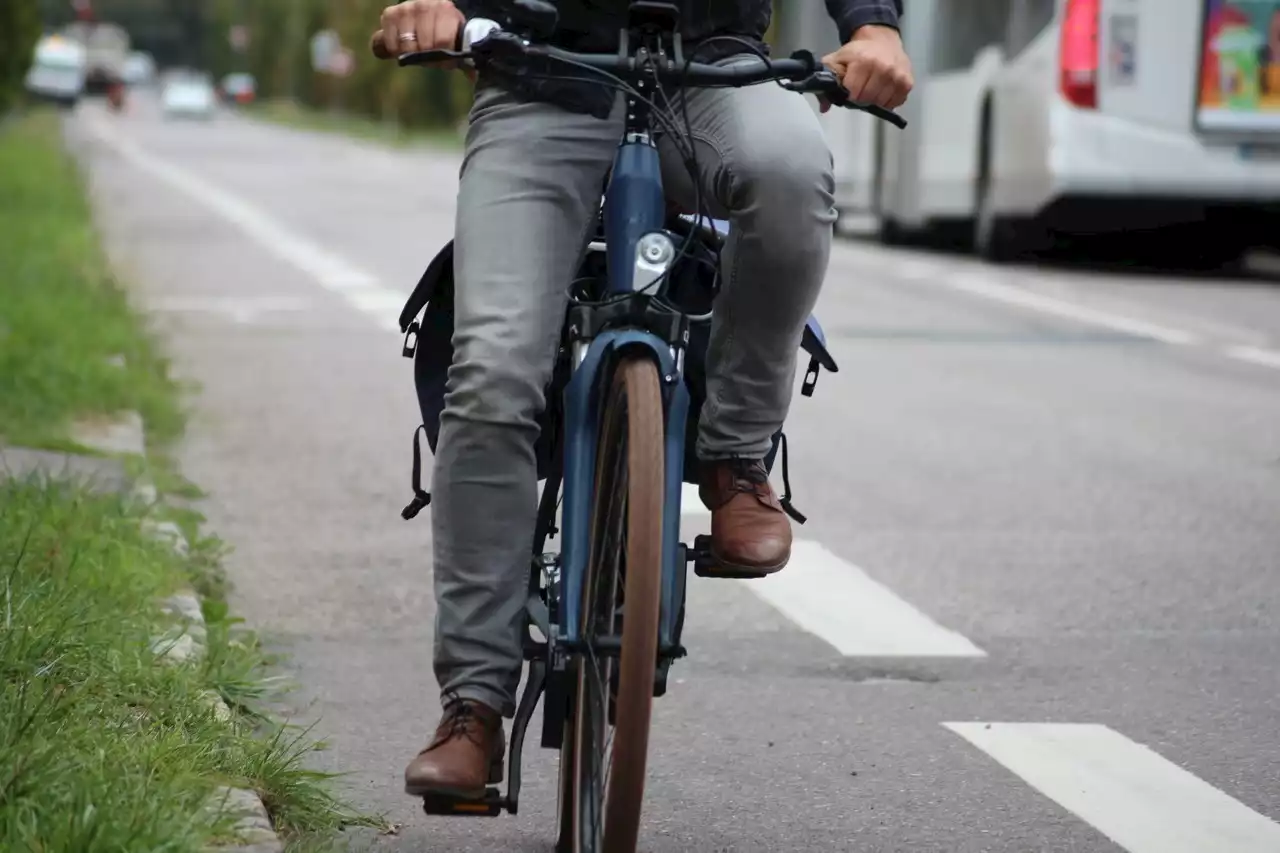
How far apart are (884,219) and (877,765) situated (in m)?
19.4

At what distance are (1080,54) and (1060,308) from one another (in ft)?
8.17

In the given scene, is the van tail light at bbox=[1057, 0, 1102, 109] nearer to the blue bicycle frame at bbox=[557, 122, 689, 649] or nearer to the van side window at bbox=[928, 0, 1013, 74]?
the van side window at bbox=[928, 0, 1013, 74]

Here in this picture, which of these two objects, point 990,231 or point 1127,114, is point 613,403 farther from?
point 990,231

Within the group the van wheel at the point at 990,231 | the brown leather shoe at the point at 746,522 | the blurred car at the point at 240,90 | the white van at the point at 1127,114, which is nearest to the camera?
the brown leather shoe at the point at 746,522

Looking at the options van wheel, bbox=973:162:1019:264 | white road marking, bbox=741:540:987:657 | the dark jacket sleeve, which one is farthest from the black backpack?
van wheel, bbox=973:162:1019:264

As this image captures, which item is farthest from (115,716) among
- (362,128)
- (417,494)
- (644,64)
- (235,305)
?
(362,128)

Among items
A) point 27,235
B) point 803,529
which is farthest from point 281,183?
point 803,529

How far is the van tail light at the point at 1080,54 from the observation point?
18.0m

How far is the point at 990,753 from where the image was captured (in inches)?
199

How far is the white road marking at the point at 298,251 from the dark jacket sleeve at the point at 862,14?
33.8ft

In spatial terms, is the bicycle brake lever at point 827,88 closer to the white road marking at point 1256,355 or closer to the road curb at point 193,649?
the road curb at point 193,649

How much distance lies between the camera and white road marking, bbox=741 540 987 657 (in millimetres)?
6090

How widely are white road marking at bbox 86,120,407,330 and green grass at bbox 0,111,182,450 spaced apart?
1.46 metres

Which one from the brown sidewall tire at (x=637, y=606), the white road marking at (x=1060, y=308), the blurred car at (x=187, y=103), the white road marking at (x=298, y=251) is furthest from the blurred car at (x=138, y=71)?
the brown sidewall tire at (x=637, y=606)
